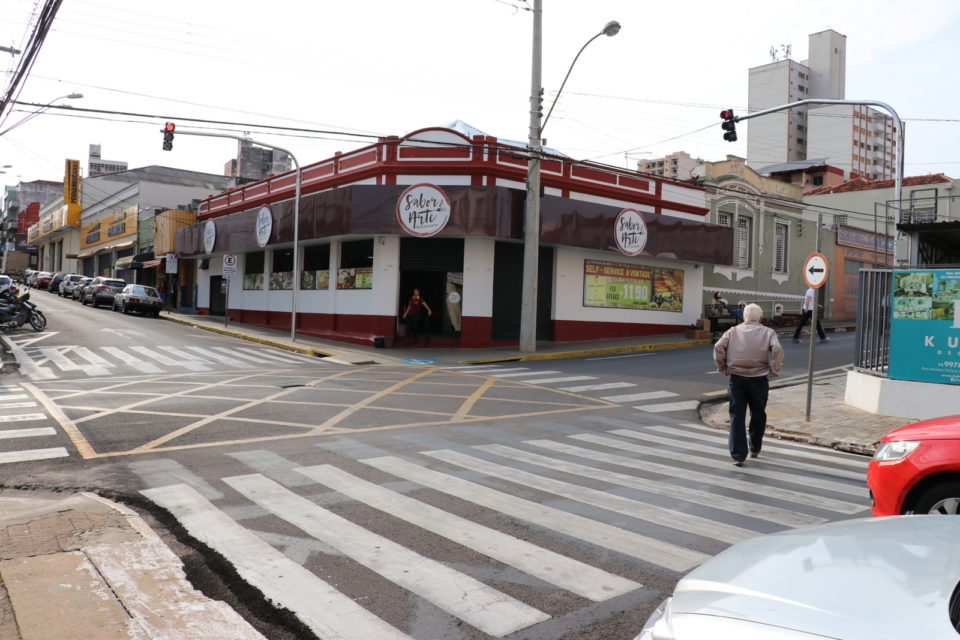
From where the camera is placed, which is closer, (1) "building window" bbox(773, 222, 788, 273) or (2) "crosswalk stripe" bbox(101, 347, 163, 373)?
(2) "crosswalk stripe" bbox(101, 347, 163, 373)

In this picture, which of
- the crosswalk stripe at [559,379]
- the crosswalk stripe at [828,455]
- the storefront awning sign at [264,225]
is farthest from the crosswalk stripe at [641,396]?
the storefront awning sign at [264,225]

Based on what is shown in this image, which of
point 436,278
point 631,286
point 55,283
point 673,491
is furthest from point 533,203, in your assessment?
point 55,283

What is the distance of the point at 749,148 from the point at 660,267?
301 ft

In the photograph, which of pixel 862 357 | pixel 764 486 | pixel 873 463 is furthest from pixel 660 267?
pixel 873 463

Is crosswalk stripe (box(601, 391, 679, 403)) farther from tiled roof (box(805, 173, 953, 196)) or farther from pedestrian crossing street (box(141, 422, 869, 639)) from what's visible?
tiled roof (box(805, 173, 953, 196))

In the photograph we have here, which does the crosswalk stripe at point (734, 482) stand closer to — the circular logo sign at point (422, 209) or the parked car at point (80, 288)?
the circular logo sign at point (422, 209)

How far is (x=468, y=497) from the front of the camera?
246 inches

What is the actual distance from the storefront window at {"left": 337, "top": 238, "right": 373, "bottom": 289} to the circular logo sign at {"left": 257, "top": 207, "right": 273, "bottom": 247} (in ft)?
15.2

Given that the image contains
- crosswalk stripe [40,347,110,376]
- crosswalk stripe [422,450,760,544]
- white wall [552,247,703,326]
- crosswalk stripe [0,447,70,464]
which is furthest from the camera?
white wall [552,247,703,326]

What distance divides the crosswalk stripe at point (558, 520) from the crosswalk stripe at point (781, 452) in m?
3.80

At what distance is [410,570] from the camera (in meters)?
4.44

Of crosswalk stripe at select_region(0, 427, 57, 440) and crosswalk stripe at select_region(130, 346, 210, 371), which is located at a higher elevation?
crosswalk stripe at select_region(130, 346, 210, 371)

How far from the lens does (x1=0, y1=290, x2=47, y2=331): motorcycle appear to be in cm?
2150

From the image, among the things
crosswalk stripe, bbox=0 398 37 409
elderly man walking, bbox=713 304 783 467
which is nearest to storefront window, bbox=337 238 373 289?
crosswalk stripe, bbox=0 398 37 409
